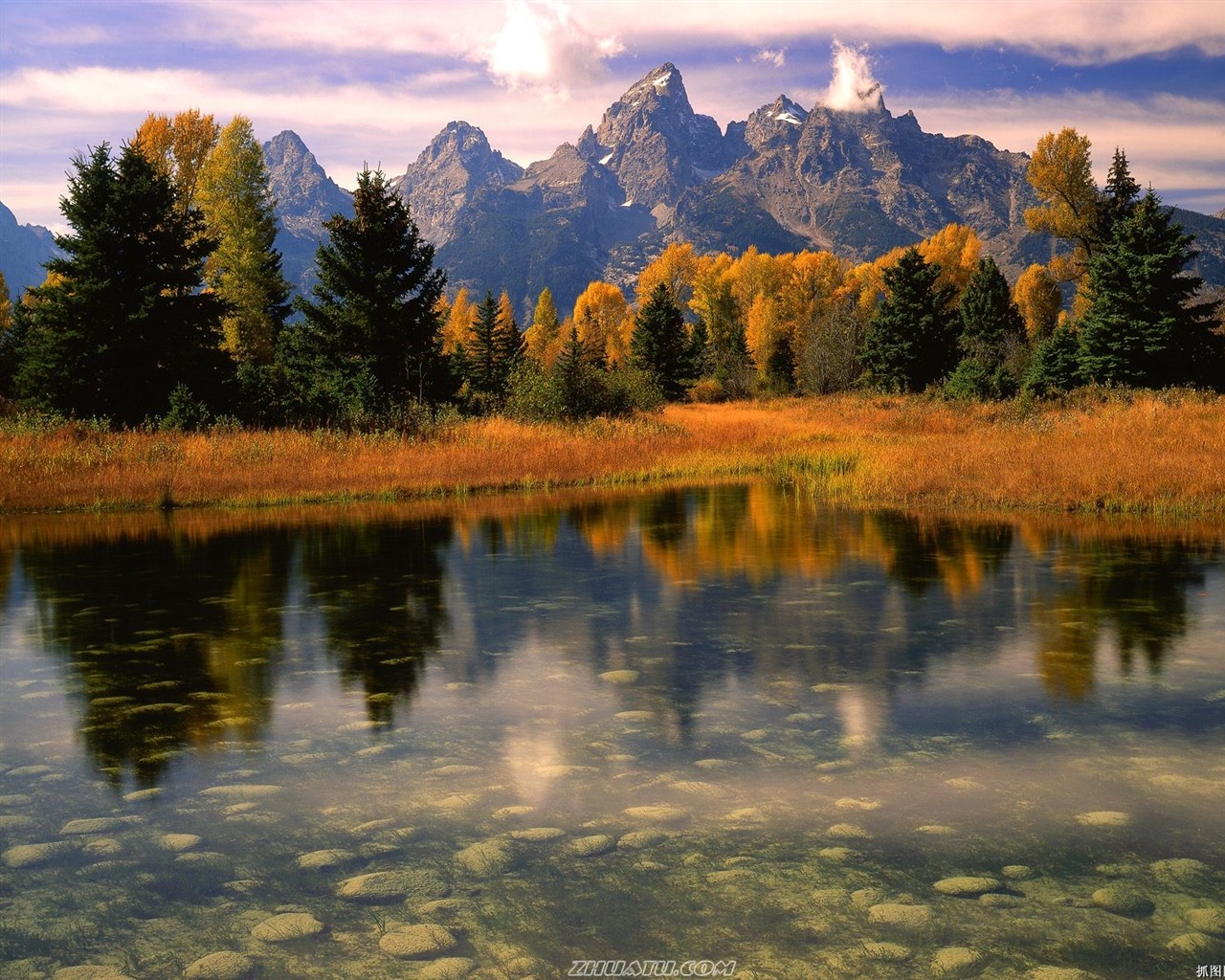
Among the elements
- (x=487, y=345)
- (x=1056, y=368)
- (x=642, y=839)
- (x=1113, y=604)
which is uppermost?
(x=487, y=345)

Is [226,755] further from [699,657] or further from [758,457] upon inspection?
[758,457]

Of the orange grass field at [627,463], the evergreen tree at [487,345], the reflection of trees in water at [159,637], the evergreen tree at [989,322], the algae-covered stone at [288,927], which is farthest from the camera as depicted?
the evergreen tree at [487,345]

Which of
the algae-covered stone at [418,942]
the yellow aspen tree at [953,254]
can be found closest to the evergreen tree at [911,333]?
the yellow aspen tree at [953,254]

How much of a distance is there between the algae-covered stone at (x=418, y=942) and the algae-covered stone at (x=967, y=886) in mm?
1950

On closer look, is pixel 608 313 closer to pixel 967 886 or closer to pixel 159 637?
pixel 159 637

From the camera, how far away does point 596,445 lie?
27.1 meters

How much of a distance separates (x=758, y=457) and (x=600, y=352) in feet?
125

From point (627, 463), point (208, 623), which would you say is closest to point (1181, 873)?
point (208, 623)

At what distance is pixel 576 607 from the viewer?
404 inches

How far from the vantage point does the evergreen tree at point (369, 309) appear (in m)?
30.8

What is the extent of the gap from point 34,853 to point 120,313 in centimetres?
2548

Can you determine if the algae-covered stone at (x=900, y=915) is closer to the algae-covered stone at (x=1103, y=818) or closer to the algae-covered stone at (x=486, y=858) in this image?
the algae-covered stone at (x=1103, y=818)

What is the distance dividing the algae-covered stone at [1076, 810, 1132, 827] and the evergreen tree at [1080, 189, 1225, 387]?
115ft

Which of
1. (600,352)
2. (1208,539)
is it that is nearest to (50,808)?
(1208,539)
